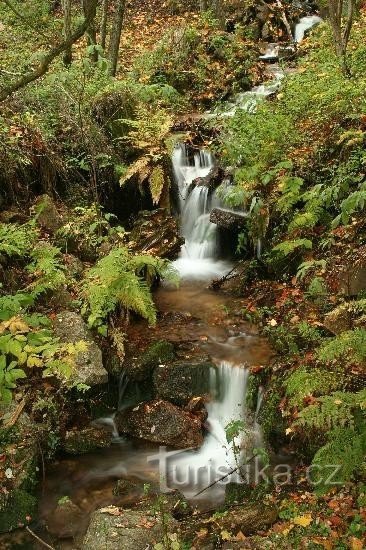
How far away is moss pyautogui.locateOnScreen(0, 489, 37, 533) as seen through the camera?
496 centimetres

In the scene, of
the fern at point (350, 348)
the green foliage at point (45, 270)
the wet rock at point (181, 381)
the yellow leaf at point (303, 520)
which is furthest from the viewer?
the green foliage at point (45, 270)

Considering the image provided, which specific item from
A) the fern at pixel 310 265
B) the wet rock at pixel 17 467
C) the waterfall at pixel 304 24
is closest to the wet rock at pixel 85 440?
the wet rock at pixel 17 467

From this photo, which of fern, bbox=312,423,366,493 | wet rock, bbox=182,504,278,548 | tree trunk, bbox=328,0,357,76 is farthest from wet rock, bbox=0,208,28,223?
tree trunk, bbox=328,0,357,76

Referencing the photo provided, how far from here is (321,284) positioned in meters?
6.59

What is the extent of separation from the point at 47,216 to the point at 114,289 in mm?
1945

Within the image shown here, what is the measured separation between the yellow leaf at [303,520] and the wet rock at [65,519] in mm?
2187

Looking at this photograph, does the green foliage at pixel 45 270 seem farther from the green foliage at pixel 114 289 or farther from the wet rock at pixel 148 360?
the wet rock at pixel 148 360

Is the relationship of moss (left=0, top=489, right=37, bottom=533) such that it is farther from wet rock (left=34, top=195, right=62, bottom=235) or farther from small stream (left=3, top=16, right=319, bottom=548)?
wet rock (left=34, top=195, right=62, bottom=235)

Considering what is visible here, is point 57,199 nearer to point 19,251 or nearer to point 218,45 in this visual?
point 19,251

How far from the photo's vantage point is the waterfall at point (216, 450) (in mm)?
5500

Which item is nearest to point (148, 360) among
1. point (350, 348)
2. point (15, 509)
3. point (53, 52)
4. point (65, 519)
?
point (65, 519)

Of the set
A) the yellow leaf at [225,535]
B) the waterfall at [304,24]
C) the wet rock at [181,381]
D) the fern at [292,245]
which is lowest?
the yellow leaf at [225,535]

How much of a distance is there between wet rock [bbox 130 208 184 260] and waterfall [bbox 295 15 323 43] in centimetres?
974

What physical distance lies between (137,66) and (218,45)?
250 cm
